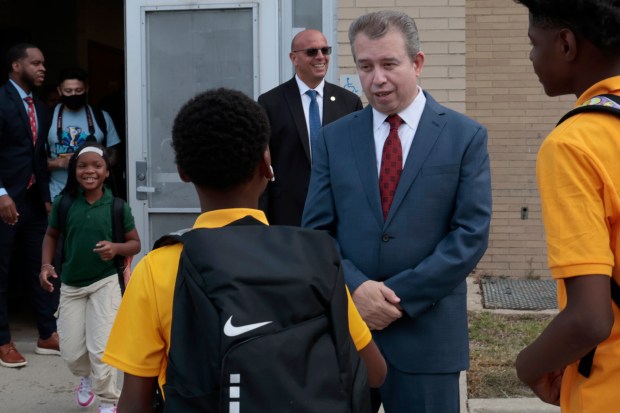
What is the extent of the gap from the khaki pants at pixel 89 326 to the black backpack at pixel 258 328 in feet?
11.0

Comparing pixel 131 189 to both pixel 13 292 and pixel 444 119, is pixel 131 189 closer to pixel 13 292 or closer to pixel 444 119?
pixel 13 292

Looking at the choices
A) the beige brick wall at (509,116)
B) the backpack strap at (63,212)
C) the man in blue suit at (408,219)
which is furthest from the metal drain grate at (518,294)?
the man in blue suit at (408,219)

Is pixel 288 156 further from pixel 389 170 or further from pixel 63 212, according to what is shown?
pixel 389 170

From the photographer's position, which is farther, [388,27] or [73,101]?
[73,101]

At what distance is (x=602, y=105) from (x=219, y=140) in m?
0.89

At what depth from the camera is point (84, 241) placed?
5.39 meters

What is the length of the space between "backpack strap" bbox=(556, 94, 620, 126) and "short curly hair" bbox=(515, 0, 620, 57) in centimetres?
12

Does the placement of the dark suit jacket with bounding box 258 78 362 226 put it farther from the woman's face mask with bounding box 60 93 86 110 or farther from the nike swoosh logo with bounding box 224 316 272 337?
the nike swoosh logo with bounding box 224 316 272 337

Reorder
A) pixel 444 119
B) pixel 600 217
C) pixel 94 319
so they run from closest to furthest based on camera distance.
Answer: pixel 600 217, pixel 444 119, pixel 94 319

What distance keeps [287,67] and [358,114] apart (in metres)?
3.46

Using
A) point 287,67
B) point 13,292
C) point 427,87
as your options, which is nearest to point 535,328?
point 427,87

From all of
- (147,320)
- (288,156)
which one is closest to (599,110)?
(147,320)

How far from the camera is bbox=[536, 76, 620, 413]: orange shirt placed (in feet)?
6.41

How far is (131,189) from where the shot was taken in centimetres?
703
